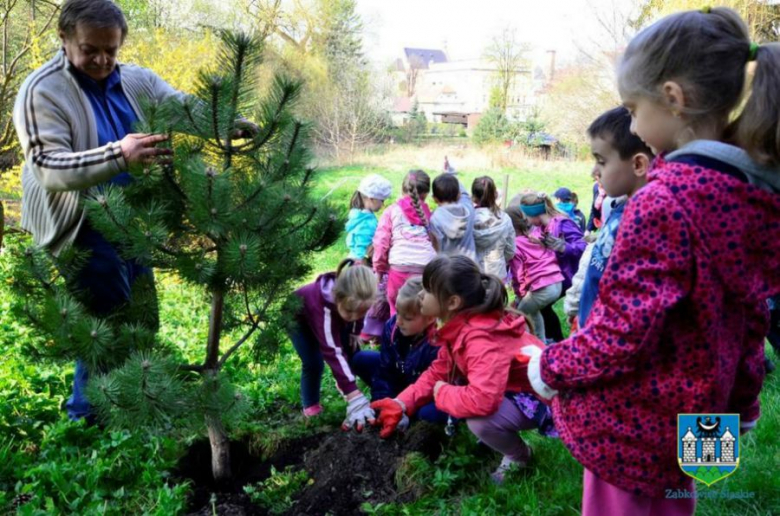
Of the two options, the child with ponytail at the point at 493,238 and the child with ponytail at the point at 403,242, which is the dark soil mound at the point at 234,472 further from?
the child with ponytail at the point at 493,238

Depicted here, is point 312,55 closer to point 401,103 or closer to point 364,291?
point 364,291

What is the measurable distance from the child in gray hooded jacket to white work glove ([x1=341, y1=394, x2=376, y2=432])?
2.09 metres

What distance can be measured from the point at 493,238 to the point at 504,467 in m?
2.66

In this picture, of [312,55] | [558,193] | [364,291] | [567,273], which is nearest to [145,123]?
[364,291]

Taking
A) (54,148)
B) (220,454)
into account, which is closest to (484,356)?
(220,454)

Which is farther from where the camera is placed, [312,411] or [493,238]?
[493,238]

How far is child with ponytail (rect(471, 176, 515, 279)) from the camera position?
525 centimetres

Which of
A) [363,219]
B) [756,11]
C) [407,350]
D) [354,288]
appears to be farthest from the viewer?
[756,11]

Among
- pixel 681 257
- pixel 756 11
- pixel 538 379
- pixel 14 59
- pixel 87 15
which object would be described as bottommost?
pixel 538 379

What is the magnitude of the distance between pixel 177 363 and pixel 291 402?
139 cm

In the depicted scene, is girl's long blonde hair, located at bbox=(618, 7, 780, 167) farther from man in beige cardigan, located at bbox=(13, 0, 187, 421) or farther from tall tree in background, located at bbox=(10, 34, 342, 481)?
man in beige cardigan, located at bbox=(13, 0, 187, 421)

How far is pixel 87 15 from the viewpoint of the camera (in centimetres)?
249

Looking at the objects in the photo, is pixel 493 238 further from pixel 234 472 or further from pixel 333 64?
pixel 333 64

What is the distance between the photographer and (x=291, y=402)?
12.6 feet
